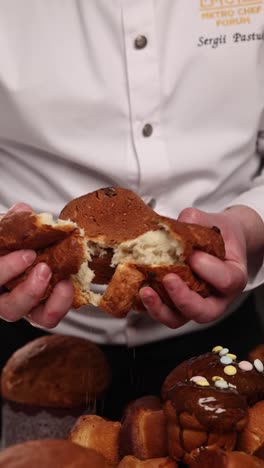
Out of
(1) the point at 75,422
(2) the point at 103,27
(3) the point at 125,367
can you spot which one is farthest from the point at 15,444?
(2) the point at 103,27

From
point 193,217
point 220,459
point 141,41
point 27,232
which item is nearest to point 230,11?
point 141,41

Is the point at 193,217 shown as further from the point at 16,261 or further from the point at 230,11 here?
the point at 230,11

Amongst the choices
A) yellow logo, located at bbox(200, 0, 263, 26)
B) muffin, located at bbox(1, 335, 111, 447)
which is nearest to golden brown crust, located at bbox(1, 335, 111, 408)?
muffin, located at bbox(1, 335, 111, 447)

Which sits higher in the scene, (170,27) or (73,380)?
(170,27)

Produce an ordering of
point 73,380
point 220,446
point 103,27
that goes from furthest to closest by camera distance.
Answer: point 103,27 → point 73,380 → point 220,446

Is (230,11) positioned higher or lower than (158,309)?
higher

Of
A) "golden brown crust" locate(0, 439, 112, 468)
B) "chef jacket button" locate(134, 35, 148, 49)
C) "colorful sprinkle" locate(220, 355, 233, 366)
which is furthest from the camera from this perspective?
"chef jacket button" locate(134, 35, 148, 49)

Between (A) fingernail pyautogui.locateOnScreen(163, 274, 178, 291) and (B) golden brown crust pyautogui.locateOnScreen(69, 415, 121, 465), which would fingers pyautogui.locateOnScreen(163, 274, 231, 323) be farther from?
(B) golden brown crust pyautogui.locateOnScreen(69, 415, 121, 465)

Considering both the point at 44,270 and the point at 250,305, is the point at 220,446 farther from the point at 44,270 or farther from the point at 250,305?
the point at 250,305
